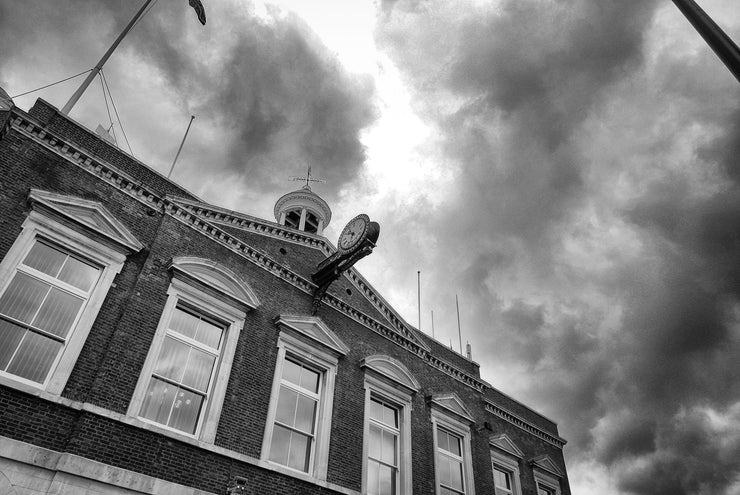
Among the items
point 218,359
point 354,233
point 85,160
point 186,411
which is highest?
point 354,233

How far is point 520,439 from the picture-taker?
21.2m

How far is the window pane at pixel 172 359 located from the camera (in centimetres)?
1150

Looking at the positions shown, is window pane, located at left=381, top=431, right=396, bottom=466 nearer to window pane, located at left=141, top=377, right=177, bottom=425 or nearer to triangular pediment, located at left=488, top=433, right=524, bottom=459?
triangular pediment, located at left=488, top=433, right=524, bottom=459

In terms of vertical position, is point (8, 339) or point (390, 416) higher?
point (390, 416)

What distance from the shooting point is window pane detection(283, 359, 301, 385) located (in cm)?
1391

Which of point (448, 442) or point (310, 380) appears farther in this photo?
point (448, 442)

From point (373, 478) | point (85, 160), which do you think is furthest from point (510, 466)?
point (85, 160)

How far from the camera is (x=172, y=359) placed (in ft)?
38.6

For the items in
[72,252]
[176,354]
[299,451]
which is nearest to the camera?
[72,252]

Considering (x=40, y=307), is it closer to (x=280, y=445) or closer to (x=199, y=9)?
(x=280, y=445)

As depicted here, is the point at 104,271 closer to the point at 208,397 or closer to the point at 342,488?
the point at 208,397

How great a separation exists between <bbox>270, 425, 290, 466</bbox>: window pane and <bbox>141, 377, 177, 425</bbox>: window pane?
2.77m

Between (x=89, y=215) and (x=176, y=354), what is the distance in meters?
3.77

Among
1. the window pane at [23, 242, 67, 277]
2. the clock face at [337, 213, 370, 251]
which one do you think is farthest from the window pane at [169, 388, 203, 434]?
the clock face at [337, 213, 370, 251]
